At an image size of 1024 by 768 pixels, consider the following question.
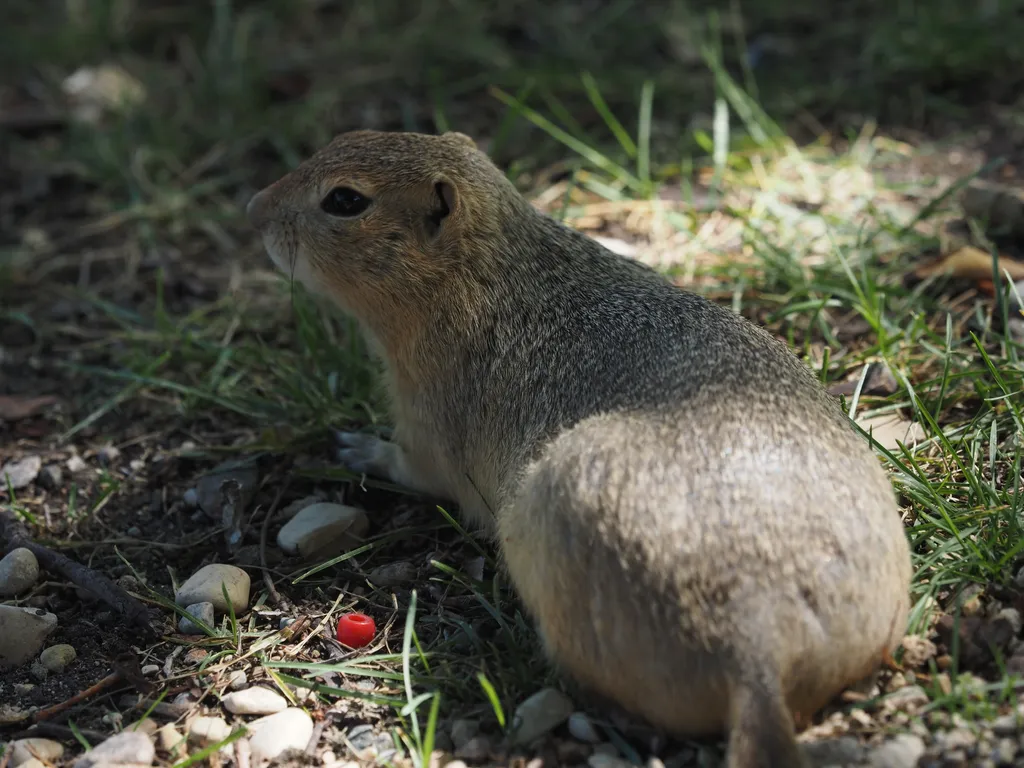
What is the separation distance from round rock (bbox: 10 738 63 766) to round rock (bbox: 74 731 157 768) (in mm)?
140

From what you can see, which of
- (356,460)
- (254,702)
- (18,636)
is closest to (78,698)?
(18,636)

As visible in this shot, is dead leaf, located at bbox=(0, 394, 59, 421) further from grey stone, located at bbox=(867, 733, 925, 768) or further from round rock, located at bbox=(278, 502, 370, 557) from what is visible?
grey stone, located at bbox=(867, 733, 925, 768)

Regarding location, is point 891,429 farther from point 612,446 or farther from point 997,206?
point 997,206

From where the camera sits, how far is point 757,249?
5477mm

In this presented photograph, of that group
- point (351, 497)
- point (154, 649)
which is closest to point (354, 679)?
point (154, 649)

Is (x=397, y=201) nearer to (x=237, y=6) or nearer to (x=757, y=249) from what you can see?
(x=757, y=249)

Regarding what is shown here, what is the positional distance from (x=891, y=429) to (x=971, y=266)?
1.30 metres

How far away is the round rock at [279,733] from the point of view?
132 inches

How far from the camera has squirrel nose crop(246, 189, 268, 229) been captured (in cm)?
473

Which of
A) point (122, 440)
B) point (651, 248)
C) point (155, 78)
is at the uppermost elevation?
point (155, 78)

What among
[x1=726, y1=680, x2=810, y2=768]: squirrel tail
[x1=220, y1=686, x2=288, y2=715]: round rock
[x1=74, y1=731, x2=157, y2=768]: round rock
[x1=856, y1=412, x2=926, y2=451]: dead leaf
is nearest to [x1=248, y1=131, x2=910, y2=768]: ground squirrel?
[x1=726, y1=680, x2=810, y2=768]: squirrel tail

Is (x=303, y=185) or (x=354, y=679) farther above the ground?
(x=303, y=185)

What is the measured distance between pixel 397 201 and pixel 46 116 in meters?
4.46

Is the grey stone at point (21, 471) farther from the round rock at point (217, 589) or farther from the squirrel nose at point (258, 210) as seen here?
the squirrel nose at point (258, 210)
